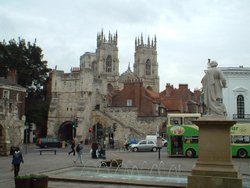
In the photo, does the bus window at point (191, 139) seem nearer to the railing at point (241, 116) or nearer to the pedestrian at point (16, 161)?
the railing at point (241, 116)

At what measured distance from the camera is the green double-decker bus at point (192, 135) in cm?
3300

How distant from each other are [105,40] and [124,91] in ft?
192

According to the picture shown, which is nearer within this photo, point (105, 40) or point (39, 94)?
point (39, 94)

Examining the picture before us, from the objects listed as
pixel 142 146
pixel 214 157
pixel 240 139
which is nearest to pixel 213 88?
pixel 214 157

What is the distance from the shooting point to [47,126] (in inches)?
2566

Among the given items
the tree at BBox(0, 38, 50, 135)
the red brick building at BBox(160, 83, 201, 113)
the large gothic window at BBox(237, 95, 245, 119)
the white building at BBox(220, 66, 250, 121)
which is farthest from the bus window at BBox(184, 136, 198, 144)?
the red brick building at BBox(160, 83, 201, 113)

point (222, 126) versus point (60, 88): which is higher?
point (60, 88)

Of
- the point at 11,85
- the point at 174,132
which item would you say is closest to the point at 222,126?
the point at 174,132

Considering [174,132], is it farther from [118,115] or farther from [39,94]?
[39,94]

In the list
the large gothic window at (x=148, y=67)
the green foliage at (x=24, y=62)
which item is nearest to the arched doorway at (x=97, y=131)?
the green foliage at (x=24, y=62)

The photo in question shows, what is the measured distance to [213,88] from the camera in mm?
12680

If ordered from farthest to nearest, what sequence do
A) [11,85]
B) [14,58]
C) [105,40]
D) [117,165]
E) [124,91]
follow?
1. [105,40]
2. [124,91]
3. [14,58]
4. [11,85]
5. [117,165]

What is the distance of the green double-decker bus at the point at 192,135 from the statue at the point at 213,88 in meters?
20.4

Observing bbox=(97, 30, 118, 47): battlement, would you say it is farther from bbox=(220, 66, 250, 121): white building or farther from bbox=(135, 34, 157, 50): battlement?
bbox=(220, 66, 250, 121): white building
